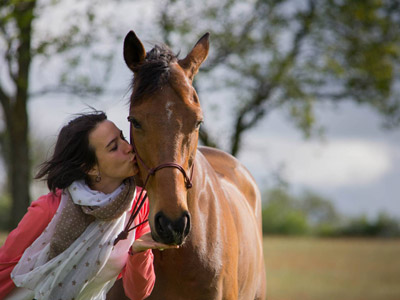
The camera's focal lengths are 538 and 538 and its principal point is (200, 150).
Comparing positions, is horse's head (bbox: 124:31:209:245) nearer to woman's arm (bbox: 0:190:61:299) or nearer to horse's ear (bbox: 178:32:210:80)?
horse's ear (bbox: 178:32:210:80)

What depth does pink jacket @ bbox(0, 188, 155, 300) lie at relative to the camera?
9.58 feet

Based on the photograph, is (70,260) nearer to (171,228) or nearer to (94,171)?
(94,171)

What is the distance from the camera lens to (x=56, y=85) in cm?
1200

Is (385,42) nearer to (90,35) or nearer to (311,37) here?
(311,37)

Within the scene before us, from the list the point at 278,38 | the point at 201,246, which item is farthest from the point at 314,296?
the point at 201,246

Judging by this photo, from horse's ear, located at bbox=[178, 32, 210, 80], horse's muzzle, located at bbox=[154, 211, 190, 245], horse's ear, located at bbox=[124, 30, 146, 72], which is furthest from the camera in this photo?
horse's ear, located at bbox=[178, 32, 210, 80]

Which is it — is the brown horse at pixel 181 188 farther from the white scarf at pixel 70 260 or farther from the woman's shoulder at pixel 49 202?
the woman's shoulder at pixel 49 202

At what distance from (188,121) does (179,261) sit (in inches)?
36.5

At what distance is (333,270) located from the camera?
1930cm

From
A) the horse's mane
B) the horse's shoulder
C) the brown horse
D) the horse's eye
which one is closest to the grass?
the horse's shoulder

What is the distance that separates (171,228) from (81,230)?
65 centimetres

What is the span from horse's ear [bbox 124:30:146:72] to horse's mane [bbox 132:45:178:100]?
0.04m

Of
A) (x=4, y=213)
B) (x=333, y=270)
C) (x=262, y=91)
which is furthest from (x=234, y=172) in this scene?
Answer: (x=4, y=213)

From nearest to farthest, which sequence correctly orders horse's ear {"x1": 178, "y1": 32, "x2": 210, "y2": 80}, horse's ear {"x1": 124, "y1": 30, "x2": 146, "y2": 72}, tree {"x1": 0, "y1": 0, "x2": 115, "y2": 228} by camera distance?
horse's ear {"x1": 124, "y1": 30, "x2": 146, "y2": 72}, horse's ear {"x1": 178, "y1": 32, "x2": 210, "y2": 80}, tree {"x1": 0, "y1": 0, "x2": 115, "y2": 228}
